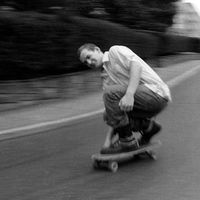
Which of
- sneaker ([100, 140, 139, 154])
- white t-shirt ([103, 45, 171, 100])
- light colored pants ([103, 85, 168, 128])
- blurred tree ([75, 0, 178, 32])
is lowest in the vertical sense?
blurred tree ([75, 0, 178, 32])

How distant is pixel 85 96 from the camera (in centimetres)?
1348

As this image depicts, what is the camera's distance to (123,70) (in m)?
6.41

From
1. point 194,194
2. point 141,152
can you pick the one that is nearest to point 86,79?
point 141,152

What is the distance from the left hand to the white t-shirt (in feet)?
0.81

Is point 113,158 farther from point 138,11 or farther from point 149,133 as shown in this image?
point 138,11

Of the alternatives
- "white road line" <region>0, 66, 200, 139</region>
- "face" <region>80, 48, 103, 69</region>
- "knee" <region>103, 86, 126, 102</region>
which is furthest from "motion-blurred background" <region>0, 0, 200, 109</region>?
"knee" <region>103, 86, 126, 102</region>

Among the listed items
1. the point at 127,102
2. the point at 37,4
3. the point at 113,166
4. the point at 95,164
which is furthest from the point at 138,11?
the point at 127,102

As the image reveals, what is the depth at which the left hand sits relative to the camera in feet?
20.2

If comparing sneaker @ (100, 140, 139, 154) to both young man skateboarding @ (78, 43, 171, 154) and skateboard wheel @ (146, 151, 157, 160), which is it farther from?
skateboard wheel @ (146, 151, 157, 160)

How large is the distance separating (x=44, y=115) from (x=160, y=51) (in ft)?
60.2

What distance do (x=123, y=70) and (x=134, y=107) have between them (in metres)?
0.43

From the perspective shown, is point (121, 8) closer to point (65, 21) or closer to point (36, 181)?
point (65, 21)

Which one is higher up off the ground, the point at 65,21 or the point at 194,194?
the point at 194,194

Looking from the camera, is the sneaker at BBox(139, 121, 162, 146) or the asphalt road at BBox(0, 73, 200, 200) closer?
the asphalt road at BBox(0, 73, 200, 200)
